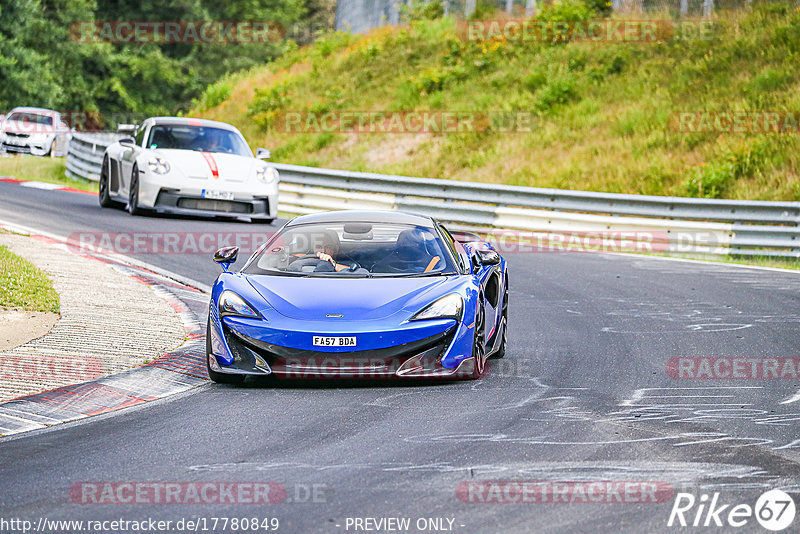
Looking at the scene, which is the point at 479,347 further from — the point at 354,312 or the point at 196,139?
the point at 196,139

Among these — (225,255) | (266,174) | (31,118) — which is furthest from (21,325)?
(31,118)

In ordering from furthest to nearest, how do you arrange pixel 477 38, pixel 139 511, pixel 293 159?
pixel 477 38 → pixel 293 159 → pixel 139 511

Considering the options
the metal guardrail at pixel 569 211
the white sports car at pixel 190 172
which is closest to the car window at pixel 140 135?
the white sports car at pixel 190 172

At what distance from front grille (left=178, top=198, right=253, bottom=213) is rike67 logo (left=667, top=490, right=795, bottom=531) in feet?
43.5

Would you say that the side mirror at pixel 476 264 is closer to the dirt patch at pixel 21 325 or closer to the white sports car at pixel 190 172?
the dirt patch at pixel 21 325

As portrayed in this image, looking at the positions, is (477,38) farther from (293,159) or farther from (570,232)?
(570,232)

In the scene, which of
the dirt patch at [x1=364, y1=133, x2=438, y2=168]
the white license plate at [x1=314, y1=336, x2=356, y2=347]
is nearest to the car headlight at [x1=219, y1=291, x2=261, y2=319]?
the white license plate at [x1=314, y1=336, x2=356, y2=347]

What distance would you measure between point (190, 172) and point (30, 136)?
19.1 meters

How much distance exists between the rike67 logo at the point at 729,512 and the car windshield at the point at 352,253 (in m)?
3.84

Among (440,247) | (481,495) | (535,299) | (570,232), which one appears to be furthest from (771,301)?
(481,495)

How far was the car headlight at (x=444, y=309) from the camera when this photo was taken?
8.05 m

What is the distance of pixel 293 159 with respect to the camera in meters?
30.5

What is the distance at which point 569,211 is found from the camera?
21.4 metres

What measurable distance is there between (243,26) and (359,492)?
55.9 m
